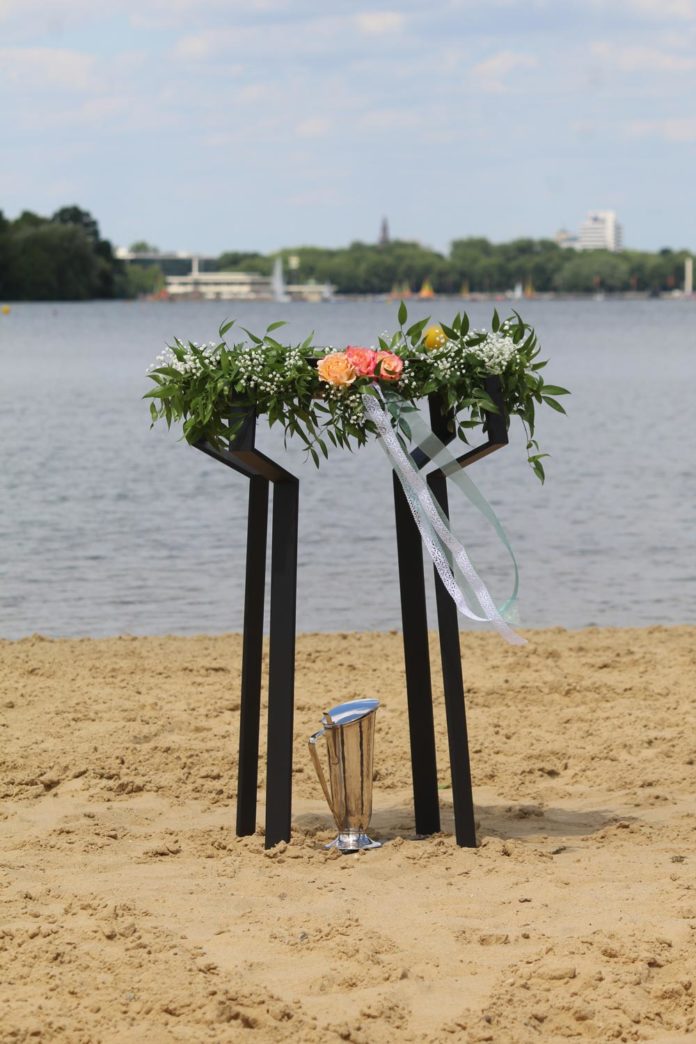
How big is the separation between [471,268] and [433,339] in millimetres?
181227

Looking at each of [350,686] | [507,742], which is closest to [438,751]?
[507,742]

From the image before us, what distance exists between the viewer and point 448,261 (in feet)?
606

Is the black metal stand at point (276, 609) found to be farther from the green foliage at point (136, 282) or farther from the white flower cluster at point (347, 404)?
the green foliage at point (136, 282)

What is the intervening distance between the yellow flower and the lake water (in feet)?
18.9

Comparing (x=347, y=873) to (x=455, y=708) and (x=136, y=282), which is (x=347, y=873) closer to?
(x=455, y=708)

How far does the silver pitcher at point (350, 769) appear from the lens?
532 cm

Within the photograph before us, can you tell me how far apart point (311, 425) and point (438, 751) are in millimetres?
2333

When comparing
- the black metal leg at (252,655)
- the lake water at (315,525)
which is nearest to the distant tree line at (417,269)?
the lake water at (315,525)

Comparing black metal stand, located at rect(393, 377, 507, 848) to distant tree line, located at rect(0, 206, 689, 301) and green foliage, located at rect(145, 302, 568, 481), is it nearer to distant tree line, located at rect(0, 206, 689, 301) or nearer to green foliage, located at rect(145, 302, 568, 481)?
green foliage, located at rect(145, 302, 568, 481)

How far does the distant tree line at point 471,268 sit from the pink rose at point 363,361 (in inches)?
7095

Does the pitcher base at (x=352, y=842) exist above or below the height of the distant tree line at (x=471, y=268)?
below

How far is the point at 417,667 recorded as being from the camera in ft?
17.9

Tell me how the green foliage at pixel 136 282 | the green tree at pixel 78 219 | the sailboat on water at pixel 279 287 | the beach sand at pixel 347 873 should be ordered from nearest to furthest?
the beach sand at pixel 347 873 → the green tree at pixel 78 219 → the sailboat on water at pixel 279 287 → the green foliage at pixel 136 282

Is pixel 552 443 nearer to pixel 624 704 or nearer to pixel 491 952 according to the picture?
pixel 624 704
